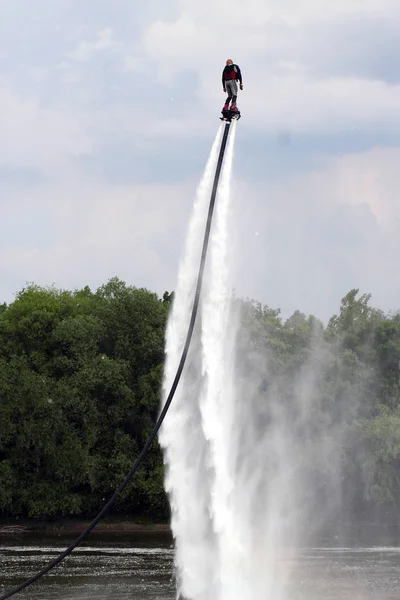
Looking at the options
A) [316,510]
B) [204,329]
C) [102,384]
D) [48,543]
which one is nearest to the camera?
[204,329]

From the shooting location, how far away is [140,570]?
43.6 meters

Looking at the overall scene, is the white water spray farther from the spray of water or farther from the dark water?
the dark water

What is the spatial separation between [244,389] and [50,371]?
1830cm

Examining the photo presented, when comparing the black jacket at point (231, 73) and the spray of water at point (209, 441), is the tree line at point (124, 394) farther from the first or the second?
the black jacket at point (231, 73)

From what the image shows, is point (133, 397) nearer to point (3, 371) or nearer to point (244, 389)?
point (3, 371)

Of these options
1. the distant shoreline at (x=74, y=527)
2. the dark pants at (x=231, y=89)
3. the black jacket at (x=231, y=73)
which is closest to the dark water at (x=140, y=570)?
the distant shoreline at (x=74, y=527)

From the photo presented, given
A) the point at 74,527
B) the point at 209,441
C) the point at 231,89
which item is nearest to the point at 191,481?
the point at 209,441

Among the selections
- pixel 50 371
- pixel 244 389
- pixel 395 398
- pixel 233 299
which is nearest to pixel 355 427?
pixel 395 398

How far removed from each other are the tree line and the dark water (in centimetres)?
434

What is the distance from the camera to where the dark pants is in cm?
2369

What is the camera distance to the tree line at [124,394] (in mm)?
57812

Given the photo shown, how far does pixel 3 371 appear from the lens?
59281 millimetres

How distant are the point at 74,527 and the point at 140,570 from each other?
51.8 ft

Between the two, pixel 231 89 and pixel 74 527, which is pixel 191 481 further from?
pixel 74 527
